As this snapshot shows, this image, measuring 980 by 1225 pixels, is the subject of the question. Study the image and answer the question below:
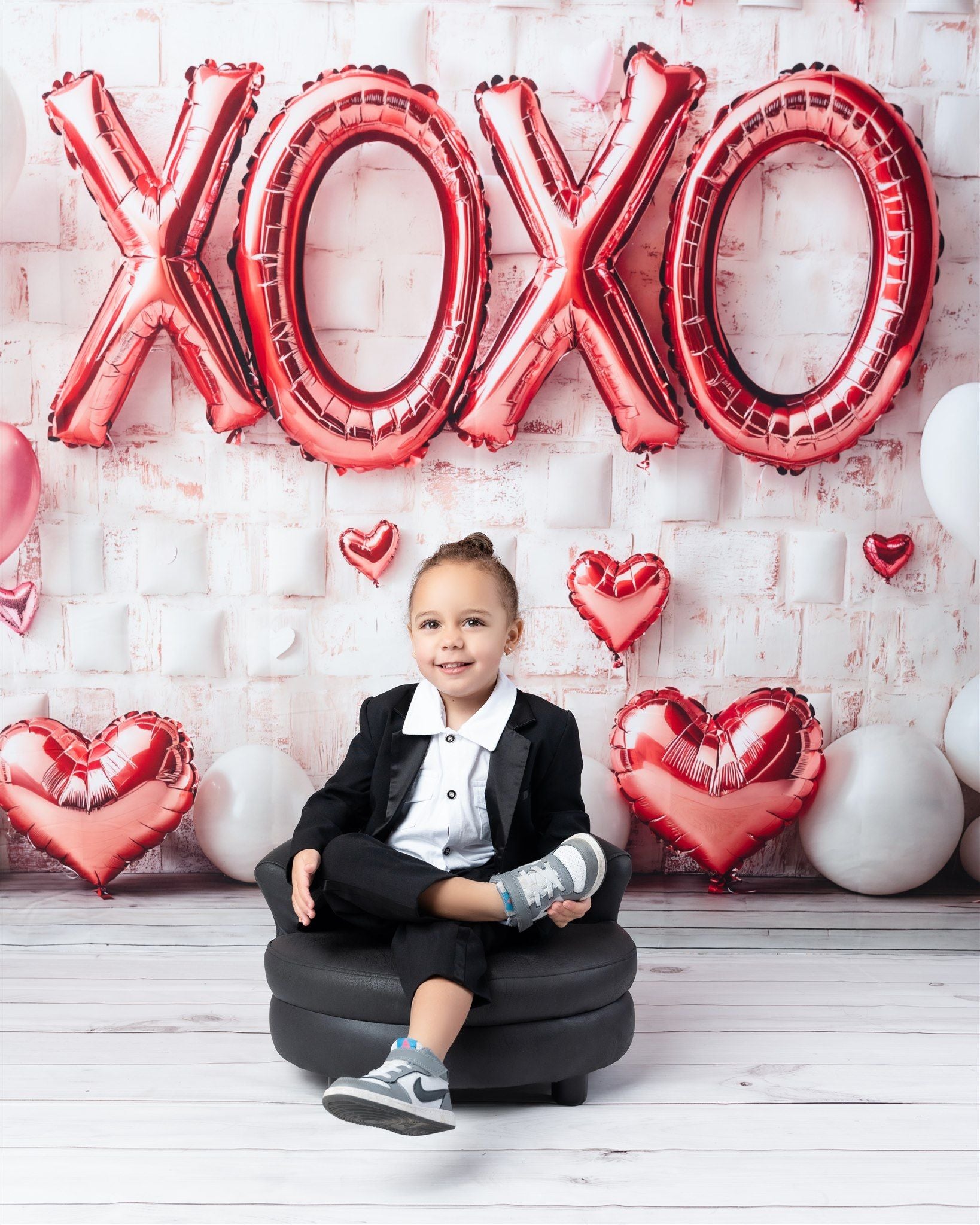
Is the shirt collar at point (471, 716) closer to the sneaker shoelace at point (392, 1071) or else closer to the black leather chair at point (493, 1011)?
the black leather chair at point (493, 1011)

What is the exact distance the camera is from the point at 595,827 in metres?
2.33

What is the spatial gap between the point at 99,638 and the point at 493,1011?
1477 millimetres

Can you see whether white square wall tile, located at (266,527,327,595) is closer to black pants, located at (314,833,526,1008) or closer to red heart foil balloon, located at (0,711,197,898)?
red heart foil balloon, located at (0,711,197,898)

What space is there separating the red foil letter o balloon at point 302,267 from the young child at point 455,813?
0.66m

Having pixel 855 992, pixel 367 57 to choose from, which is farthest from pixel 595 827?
pixel 367 57

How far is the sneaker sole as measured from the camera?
1.29 m

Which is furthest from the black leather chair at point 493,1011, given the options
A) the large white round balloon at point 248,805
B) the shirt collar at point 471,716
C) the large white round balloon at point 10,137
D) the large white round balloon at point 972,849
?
the large white round balloon at point 10,137

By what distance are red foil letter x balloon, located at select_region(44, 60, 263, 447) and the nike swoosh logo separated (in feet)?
5.17

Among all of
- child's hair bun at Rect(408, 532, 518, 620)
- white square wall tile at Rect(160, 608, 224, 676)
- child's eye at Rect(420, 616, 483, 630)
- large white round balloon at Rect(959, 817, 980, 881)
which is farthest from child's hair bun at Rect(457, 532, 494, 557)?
large white round balloon at Rect(959, 817, 980, 881)

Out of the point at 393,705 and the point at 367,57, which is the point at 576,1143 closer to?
the point at 393,705

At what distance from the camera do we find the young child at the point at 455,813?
1.49m

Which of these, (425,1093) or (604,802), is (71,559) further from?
(425,1093)

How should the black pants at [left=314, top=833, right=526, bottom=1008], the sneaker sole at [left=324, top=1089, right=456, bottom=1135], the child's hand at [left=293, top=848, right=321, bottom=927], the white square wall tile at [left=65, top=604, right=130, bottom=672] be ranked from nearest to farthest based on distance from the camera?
the sneaker sole at [left=324, top=1089, right=456, bottom=1135], the black pants at [left=314, top=833, right=526, bottom=1008], the child's hand at [left=293, top=848, right=321, bottom=927], the white square wall tile at [left=65, top=604, right=130, bottom=672]

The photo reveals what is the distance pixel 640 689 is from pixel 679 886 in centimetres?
47
